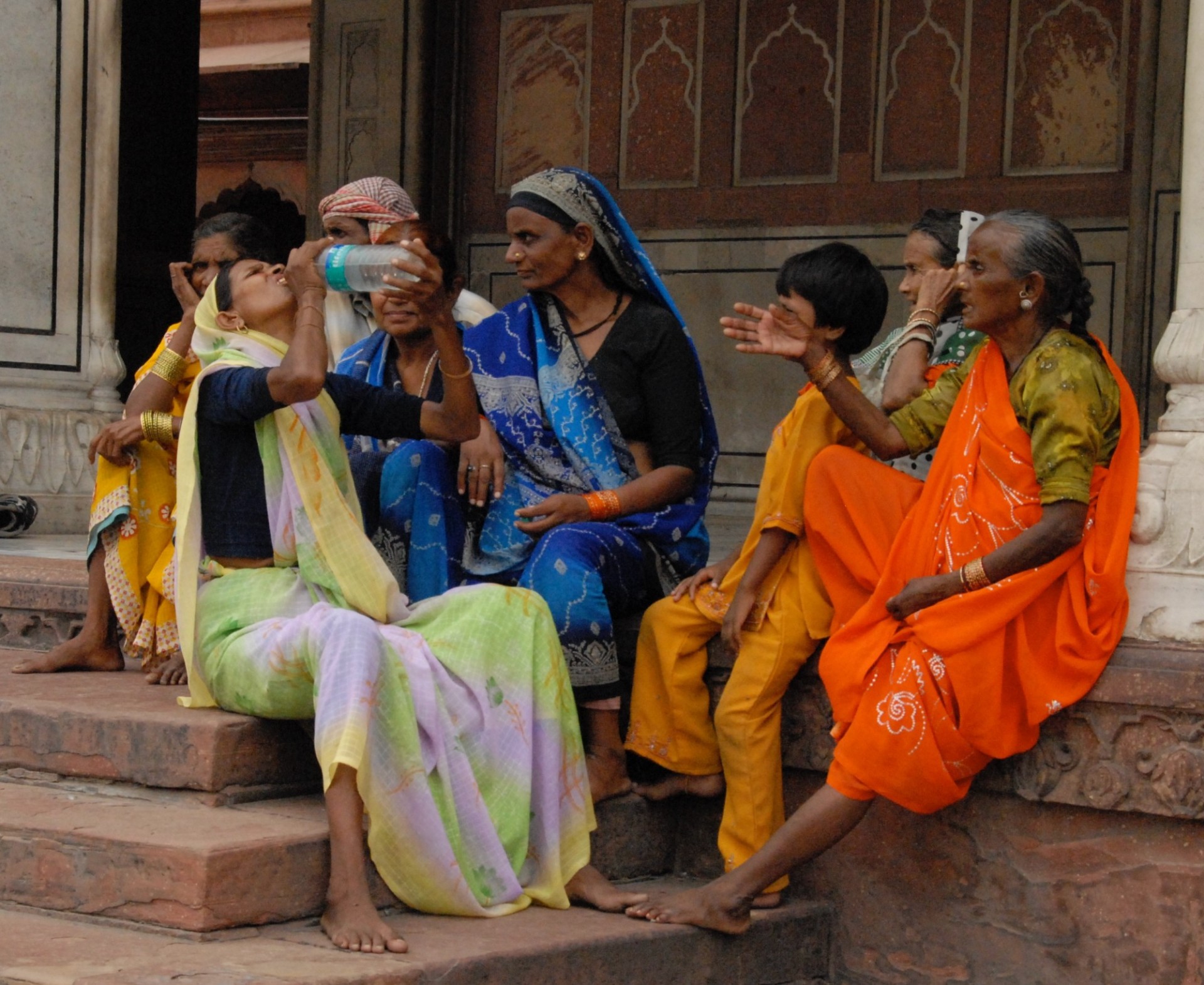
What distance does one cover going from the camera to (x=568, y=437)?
427 cm

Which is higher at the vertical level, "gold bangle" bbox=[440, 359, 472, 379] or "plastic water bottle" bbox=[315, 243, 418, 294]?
"plastic water bottle" bbox=[315, 243, 418, 294]

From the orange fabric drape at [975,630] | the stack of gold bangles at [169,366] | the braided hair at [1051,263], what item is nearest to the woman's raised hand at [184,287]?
the stack of gold bangles at [169,366]

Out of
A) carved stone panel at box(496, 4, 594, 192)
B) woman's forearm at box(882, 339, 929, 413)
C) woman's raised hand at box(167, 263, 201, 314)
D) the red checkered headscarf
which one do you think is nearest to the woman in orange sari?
woman's forearm at box(882, 339, 929, 413)

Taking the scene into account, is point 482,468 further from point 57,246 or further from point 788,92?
point 788,92

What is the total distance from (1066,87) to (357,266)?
3678 millimetres

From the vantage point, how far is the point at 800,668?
4.01 meters

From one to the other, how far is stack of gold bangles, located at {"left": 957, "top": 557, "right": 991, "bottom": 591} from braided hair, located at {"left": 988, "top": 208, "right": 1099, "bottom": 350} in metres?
0.53

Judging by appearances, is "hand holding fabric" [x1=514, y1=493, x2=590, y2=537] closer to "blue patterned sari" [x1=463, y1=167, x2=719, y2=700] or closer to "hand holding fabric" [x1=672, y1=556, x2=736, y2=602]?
"blue patterned sari" [x1=463, y1=167, x2=719, y2=700]

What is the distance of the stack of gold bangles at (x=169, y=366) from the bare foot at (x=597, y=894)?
1.64 m

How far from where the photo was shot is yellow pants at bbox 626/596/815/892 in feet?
13.0

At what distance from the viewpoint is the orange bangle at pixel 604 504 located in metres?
4.16

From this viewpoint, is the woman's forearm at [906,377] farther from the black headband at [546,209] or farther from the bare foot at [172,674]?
the bare foot at [172,674]

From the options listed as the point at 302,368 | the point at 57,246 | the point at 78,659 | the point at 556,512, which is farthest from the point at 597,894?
the point at 57,246

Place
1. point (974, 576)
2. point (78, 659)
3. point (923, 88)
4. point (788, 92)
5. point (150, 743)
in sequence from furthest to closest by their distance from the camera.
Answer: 1. point (788, 92)
2. point (923, 88)
3. point (78, 659)
4. point (150, 743)
5. point (974, 576)
